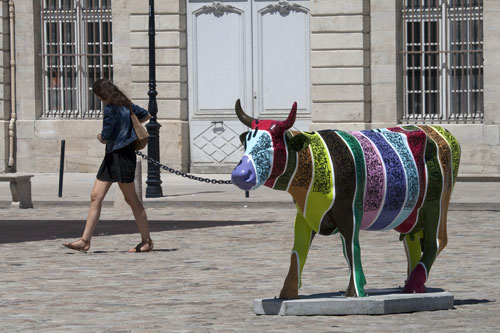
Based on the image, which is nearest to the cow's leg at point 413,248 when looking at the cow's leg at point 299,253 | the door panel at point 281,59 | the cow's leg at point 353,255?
the cow's leg at point 353,255

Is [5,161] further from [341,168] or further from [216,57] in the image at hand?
[341,168]

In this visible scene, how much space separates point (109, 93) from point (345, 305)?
16.3 feet

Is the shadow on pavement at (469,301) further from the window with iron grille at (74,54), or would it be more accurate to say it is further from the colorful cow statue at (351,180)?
the window with iron grille at (74,54)

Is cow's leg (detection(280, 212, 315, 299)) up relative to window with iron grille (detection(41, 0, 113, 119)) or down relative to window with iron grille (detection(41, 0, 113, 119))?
down

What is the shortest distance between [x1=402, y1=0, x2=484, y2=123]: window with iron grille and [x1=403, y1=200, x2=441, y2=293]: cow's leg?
1643cm

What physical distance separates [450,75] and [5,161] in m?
9.03

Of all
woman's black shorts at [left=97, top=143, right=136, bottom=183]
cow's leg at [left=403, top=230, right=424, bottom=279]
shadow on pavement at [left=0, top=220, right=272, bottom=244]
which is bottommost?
shadow on pavement at [left=0, top=220, right=272, bottom=244]

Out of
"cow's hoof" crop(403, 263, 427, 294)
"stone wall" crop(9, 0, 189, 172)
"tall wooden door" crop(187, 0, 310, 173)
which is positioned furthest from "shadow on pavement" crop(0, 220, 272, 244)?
"tall wooden door" crop(187, 0, 310, 173)

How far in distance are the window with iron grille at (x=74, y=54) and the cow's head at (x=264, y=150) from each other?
18.8 metres

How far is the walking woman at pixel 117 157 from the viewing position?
41.8ft

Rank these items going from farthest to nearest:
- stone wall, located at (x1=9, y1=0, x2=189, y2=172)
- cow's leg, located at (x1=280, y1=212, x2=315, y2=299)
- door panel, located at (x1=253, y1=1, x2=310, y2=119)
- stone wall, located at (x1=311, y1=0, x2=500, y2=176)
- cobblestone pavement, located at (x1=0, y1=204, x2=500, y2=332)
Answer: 1. stone wall, located at (x1=9, y1=0, x2=189, y2=172)
2. door panel, located at (x1=253, y1=1, x2=310, y2=119)
3. stone wall, located at (x1=311, y1=0, x2=500, y2=176)
4. cow's leg, located at (x1=280, y1=212, x2=315, y2=299)
5. cobblestone pavement, located at (x1=0, y1=204, x2=500, y2=332)

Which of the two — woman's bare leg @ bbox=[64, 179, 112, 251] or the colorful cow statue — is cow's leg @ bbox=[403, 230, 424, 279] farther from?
woman's bare leg @ bbox=[64, 179, 112, 251]

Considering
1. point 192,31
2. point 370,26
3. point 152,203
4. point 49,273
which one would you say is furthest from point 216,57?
point 49,273

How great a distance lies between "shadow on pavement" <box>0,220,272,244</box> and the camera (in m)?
14.7
